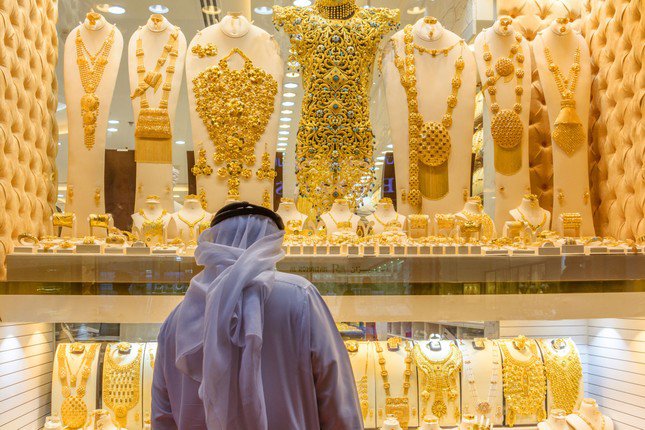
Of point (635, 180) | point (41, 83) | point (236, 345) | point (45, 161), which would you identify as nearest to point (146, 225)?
point (45, 161)

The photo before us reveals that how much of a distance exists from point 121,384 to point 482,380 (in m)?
1.66

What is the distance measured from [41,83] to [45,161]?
0.45 metres

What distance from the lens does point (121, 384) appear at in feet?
10.2

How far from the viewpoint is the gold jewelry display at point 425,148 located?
434cm

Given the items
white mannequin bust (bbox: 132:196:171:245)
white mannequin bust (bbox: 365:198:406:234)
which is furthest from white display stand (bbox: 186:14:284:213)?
white mannequin bust (bbox: 365:198:406:234)

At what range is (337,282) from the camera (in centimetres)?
298

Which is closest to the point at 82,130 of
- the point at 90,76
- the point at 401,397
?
the point at 90,76

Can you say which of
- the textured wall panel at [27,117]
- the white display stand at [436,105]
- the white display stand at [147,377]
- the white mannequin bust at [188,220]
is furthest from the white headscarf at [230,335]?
the white display stand at [436,105]

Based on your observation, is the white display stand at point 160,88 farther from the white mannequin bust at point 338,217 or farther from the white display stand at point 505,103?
the white display stand at point 505,103

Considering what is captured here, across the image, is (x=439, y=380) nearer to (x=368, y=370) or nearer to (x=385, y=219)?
(x=368, y=370)

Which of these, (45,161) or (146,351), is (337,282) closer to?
(146,351)

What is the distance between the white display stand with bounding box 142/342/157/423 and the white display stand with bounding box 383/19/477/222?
1.84m

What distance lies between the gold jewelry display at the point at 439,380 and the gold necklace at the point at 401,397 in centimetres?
4

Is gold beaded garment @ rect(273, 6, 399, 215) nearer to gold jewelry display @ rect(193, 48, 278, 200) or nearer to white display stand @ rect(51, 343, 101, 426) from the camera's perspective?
gold jewelry display @ rect(193, 48, 278, 200)
